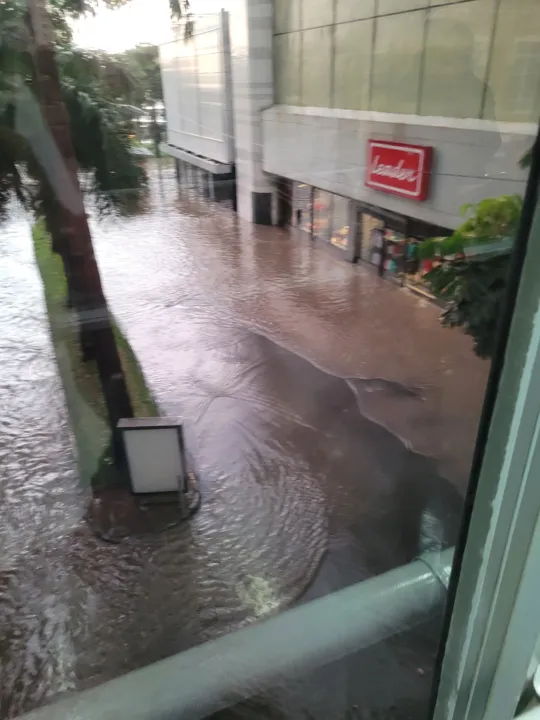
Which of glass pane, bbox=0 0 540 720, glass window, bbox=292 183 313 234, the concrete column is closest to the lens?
glass pane, bbox=0 0 540 720

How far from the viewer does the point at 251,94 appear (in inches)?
108

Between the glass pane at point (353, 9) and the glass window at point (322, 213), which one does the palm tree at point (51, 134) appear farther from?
the glass window at point (322, 213)

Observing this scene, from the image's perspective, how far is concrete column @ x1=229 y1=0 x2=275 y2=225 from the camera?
2264mm

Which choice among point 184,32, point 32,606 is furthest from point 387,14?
point 32,606

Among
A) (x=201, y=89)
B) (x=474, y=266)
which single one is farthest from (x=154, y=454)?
(x=474, y=266)

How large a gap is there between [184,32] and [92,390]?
168cm

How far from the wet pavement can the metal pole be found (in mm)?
130

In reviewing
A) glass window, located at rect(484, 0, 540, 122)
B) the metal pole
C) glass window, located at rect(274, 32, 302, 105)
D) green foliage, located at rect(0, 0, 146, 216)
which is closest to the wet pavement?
the metal pole

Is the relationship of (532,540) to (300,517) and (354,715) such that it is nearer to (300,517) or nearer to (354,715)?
(354,715)

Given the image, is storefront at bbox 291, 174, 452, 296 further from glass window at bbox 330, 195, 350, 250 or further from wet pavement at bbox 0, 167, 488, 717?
wet pavement at bbox 0, 167, 488, 717

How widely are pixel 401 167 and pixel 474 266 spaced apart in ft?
7.68

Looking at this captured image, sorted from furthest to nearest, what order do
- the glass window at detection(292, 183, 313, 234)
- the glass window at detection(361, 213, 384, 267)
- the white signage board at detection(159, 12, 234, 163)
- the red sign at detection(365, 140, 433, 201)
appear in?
the glass window at detection(292, 183, 313, 234), the glass window at detection(361, 213, 384, 267), the red sign at detection(365, 140, 433, 201), the white signage board at detection(159, 12, 234, 163)

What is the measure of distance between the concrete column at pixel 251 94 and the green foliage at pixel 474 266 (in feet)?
3.86

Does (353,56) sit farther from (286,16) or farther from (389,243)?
(389,243)
